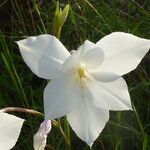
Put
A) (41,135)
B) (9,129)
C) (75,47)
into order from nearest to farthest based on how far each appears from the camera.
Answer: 1. (9,129)
2. (41,135)
3. (75,47)

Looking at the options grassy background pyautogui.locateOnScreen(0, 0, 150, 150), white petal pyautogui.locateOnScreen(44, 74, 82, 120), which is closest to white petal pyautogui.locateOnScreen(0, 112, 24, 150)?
white petal pyautogui.locateOnScreen(44, 74, 82, 120)

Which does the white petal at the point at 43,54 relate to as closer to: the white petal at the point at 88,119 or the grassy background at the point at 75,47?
the white petal at the point at 88,119

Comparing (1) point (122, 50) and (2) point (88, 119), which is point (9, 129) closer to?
(2) point (88, 119)

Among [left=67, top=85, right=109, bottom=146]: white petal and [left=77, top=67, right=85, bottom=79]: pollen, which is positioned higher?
[left=77, top=67, right=85, bottom=79]: pollen

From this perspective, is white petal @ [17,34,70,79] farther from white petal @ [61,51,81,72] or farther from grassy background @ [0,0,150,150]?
grassy background @ [0,0,150,150]

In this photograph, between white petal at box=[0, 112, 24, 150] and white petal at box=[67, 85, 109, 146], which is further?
white petal at box=[67, 85, 109, 146]

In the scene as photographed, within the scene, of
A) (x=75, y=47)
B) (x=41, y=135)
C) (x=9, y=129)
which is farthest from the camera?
(x=75, y=47)

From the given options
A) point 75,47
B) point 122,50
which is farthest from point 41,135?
point 75,47

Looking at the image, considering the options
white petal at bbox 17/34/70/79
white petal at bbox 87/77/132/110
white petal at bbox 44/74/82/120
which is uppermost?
white petal at bbox 17/34/70/79
